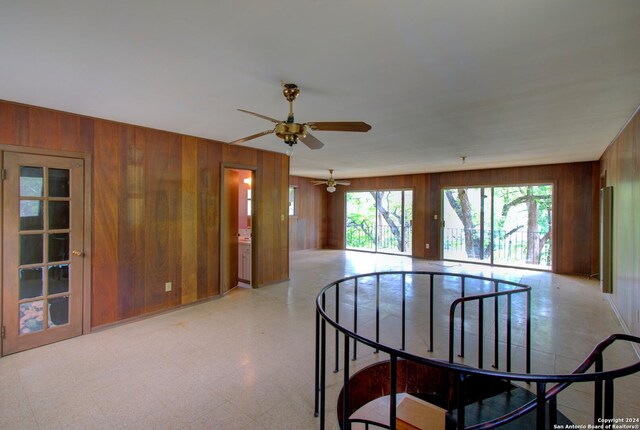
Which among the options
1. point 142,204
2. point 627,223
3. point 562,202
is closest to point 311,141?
point 142,204

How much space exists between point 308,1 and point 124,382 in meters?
3.11

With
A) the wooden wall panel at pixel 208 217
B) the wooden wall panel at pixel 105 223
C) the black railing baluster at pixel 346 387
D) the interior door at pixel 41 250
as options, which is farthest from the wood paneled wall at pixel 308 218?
the black railing baluster at pixel 346 387

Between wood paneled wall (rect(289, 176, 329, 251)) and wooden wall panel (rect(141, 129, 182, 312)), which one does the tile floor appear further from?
wood paneled wall (rect(289, 176, 329, 251))

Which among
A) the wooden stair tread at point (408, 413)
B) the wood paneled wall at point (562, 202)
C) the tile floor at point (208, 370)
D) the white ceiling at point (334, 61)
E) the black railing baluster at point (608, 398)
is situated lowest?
Result: the wooden stair tread at point (408, 413)

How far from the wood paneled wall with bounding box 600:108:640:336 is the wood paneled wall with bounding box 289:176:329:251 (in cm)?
759

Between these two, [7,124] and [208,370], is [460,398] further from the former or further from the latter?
[7,124]

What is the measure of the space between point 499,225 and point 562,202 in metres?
1.40

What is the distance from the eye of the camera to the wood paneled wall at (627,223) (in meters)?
3.10

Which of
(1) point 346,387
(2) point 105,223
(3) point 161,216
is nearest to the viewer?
(1) point 346,387

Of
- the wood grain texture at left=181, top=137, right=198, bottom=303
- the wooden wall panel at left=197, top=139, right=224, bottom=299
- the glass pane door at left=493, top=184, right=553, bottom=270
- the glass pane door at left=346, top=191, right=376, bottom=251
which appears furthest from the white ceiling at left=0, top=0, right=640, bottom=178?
the glass pane door at left=346, top=191, right=376, bottom=251

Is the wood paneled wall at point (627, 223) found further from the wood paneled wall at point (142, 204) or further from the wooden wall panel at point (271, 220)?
the wood paneled wall at point (142, 204)

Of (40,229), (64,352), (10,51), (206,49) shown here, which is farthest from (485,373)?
(40,229)

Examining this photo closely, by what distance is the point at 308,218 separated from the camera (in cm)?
1057

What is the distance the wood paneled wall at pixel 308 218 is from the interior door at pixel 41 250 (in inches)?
265
